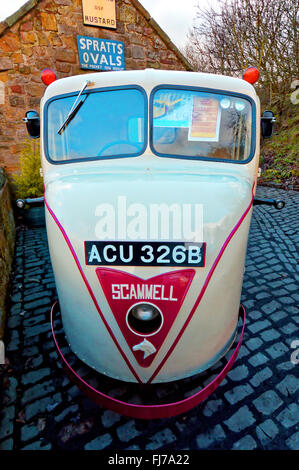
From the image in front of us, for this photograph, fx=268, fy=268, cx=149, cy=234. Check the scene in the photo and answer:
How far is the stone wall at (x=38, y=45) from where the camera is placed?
17.8 ft

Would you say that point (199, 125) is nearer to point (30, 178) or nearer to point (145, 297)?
point (145, 297)

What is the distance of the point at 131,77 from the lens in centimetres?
225

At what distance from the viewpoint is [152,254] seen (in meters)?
1.62

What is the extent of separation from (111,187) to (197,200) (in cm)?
58

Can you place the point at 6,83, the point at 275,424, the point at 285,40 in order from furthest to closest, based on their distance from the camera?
the point at 285,40
the point at 6,83
the point at 275,424

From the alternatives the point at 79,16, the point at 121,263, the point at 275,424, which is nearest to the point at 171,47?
the point at 79,16

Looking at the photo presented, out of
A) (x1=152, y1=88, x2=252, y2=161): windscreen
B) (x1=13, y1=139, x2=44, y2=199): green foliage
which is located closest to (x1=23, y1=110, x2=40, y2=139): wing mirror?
(x1=152, y1=88, x2=252, y2=161): windscreen

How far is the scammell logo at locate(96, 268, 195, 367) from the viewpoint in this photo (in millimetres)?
1595

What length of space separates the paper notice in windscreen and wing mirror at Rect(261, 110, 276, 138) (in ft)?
2.14

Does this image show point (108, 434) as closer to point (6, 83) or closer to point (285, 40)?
point (6, 83)

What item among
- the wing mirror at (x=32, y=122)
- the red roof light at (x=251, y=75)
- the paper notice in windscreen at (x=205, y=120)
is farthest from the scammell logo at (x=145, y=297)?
the red roof light at (x=251, y=75)

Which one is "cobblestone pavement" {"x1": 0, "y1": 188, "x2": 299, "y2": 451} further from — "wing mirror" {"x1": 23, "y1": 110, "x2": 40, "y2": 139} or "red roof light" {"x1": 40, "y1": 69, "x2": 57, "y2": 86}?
"red roof light" {"x1": 40, "y1": 69, "x2": 57, "y2": 86}

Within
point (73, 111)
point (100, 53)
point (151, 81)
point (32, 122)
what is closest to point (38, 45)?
point (100, 53)

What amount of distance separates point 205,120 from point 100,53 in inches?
207
